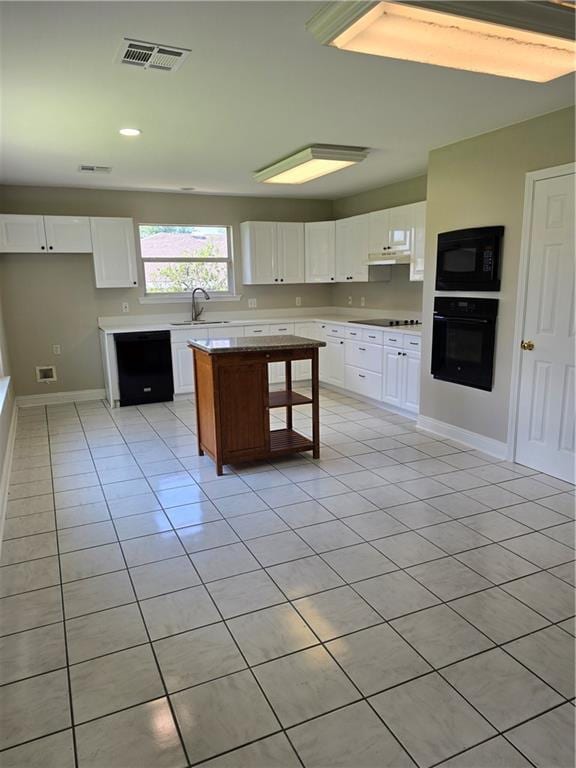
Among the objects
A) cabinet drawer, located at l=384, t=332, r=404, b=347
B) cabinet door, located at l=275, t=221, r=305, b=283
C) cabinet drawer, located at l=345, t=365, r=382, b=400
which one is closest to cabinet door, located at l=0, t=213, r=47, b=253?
cabinet door, located at l=275, t=221, r=305, b=283

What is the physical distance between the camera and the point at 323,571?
249cm

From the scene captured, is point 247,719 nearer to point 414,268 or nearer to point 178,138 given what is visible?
point 178,138

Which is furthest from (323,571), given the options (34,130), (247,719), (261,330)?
(261,330)

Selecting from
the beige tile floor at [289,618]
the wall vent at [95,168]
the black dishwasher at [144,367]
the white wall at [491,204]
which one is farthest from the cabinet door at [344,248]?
the beige tile floor at [289,618]

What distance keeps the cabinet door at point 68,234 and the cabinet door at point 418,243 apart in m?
3.54

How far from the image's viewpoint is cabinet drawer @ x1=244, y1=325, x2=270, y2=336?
634cm

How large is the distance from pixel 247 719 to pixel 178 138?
12.0 ft

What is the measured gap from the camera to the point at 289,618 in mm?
2158

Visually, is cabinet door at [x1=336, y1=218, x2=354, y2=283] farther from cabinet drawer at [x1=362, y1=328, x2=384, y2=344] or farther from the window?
the window

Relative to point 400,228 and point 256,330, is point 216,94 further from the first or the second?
point 256,330

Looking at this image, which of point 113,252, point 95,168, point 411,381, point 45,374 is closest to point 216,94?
point 95,168

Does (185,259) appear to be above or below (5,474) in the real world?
above

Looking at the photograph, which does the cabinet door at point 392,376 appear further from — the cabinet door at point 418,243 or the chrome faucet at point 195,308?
the chrome faucet at point 195,308

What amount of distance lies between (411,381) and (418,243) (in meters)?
1.38
